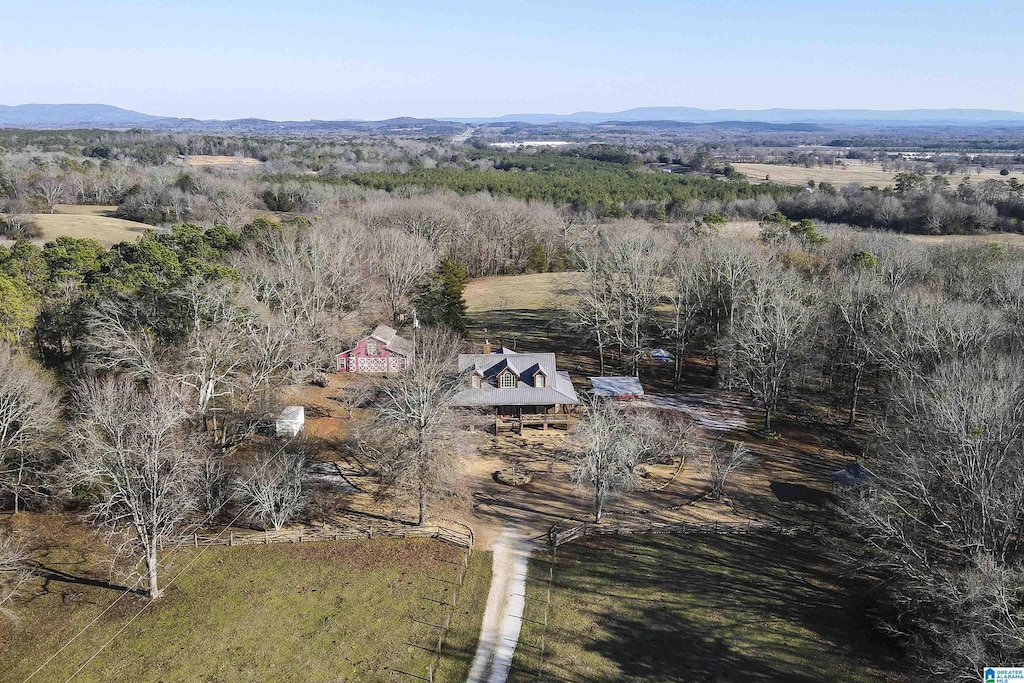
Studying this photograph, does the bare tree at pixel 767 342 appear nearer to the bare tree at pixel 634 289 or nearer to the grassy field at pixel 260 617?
the bare tree at pixel 634 289

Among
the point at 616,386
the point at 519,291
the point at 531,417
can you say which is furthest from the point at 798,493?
the point at 519,291

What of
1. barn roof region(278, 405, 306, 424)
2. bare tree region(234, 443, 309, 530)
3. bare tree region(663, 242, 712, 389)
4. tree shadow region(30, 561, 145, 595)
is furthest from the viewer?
bare tree region(663, 242, 712, 389)

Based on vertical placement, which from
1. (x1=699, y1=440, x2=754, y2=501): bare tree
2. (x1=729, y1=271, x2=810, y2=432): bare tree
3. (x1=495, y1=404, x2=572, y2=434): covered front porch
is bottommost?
(x1=699, y1=440, x2=754, y2=501): bare tree

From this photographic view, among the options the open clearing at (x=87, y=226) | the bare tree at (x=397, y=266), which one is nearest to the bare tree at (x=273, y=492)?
the bare tree at (x=397, y=266)

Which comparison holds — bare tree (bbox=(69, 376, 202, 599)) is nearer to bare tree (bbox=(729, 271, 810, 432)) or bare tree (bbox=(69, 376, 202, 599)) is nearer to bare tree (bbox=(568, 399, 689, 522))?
bare tree (bbox=(568, 399, 689, 522))

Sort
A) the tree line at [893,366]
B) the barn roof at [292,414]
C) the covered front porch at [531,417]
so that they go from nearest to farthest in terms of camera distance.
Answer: the tree line at [893,366]
the barn roof at [292,414]
the covered front porch at [531,417]

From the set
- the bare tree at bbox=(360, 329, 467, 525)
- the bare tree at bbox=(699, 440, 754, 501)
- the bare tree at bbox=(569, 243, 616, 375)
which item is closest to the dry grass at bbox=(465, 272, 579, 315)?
the bare tree at bbox=(569, 243, 616, 375)
